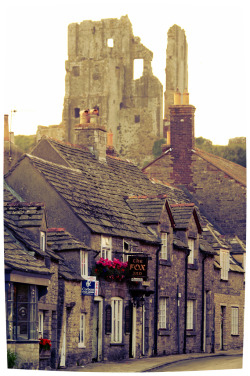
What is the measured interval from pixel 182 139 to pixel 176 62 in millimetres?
7116

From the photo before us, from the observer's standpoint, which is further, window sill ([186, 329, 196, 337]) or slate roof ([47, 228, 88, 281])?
window sill ([186, 329, 196, 337])

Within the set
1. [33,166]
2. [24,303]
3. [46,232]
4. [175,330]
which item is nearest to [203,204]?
[175,330]

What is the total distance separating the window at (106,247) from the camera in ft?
76.4

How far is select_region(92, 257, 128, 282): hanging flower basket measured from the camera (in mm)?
22734

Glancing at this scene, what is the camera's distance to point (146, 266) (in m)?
23.7

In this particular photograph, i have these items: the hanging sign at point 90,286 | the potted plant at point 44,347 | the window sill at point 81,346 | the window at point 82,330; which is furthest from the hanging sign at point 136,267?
the potted plant at point 44,347

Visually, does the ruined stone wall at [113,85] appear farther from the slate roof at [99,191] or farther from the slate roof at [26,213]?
the slate roof at [26,213]

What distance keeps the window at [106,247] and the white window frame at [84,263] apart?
1.09 m

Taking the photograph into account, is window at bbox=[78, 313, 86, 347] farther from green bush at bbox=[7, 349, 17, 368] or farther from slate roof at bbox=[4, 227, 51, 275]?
green bush at bbox=[7, 349, 17, 368]

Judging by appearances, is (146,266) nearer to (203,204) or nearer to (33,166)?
(33,166)

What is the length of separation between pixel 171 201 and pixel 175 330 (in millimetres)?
5394

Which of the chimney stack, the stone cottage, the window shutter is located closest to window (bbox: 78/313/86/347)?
the window shutter

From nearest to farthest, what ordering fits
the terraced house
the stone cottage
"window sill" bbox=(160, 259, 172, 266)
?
1. the terraced house
2. "window sill" bbox=(160, 259, 172, 266)
3. the stone cottage

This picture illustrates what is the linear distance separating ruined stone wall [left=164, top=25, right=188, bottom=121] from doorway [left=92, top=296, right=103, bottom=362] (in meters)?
6.19
